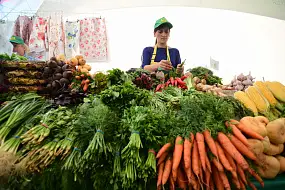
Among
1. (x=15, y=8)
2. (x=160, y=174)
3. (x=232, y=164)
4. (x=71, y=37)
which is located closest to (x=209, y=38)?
(x=71, y=37)

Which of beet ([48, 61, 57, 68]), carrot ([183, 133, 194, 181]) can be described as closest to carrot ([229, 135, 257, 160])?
carrot ([183, 133, 194, 181])

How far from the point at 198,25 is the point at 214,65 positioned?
1336mm

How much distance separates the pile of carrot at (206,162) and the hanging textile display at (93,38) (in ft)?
15.1

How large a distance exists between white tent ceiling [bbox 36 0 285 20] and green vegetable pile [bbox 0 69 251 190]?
4.58 metres

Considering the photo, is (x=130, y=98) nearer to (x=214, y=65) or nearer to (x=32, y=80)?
(x=32, y=80)

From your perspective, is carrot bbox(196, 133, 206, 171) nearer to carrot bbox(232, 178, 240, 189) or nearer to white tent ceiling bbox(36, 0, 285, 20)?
carrot bbox(232, 178, 240, 189)

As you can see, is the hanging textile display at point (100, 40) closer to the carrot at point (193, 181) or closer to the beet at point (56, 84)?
the beet at point (56, 84)

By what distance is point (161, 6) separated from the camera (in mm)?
6211

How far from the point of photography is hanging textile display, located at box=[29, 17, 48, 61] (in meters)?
5.24

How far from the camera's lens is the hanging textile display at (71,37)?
217 inches

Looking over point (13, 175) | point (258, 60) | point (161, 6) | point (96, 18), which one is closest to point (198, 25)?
point (161, 6)

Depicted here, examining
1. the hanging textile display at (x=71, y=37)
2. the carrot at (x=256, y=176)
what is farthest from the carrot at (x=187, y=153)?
the hanging textile display at (x=71, y=37)

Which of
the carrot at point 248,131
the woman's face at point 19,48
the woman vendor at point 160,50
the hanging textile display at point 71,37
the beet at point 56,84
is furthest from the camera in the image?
the hanging textile display at point 71,37

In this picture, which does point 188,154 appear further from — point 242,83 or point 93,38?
point 93,38
